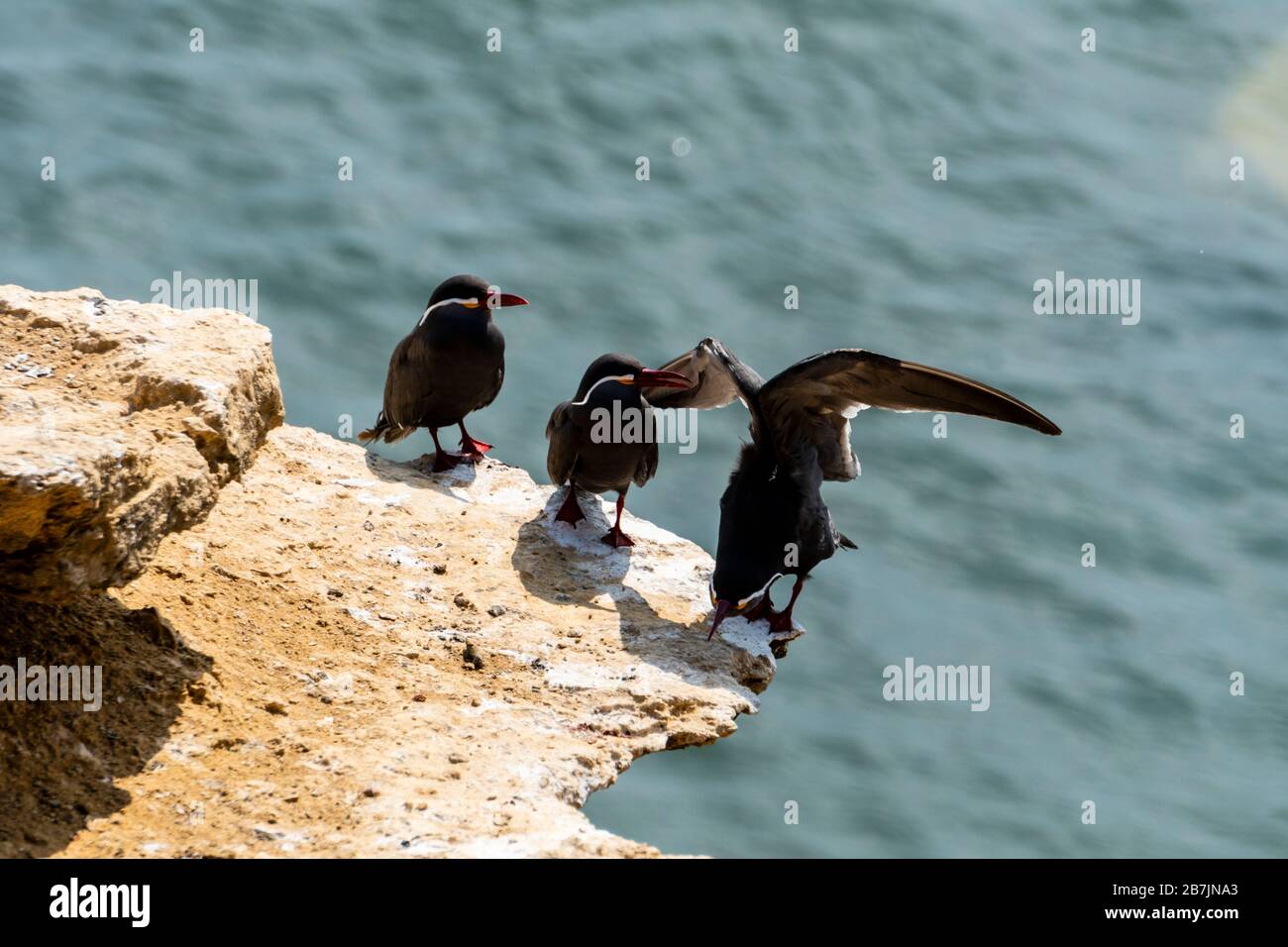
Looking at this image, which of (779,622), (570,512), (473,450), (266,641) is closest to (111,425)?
(266,641)

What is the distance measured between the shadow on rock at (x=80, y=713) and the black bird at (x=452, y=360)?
3571 millimetres

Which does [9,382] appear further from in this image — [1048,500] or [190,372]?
[1048,500]

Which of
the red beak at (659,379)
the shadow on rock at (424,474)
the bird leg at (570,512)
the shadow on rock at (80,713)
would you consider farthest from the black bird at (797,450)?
the shadow on rock at (80,713)

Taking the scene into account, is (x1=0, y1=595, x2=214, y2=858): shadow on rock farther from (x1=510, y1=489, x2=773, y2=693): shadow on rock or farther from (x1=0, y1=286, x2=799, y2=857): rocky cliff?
(x1=510, y1=489, x2=773, y2=693): shadow on rock

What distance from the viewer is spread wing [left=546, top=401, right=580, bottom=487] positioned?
870 cm

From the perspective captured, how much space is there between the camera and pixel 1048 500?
15031 millimetres

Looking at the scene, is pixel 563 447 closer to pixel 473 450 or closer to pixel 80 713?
pixel 473 450

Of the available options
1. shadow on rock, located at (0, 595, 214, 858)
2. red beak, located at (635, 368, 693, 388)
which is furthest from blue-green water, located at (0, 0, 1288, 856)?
shadow on rock, located at (0, 595, 214, 858)

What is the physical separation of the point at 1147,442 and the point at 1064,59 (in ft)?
22.9

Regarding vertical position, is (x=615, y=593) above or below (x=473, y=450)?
below

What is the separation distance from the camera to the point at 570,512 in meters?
8.55

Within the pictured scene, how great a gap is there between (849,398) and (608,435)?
149 centimetres

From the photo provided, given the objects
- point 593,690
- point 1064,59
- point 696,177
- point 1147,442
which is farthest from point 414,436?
point 1064,59

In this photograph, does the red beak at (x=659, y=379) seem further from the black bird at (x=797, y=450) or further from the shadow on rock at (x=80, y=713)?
the shadow on rock at (x=80, y=713)
